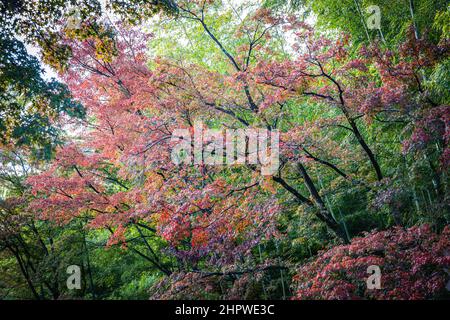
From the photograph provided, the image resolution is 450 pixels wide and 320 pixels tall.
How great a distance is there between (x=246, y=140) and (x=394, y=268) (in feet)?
8.33

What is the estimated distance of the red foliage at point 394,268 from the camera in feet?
9.10

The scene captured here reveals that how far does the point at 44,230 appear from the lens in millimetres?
8641

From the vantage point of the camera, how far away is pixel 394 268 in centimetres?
308

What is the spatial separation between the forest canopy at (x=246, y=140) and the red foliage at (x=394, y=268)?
2 centimetres

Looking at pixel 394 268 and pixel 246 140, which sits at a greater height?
pixel 246 140

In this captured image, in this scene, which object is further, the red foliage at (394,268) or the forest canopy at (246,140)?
the forest canopy at (246,140)

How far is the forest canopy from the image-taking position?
143 inches

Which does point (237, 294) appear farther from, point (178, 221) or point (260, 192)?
point (260, 192)

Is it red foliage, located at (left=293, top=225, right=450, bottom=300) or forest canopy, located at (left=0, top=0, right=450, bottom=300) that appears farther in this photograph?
forest canopy, located at (left=0, top=0, right=450, bottom=300)

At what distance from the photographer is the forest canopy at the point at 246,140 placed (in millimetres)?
3643

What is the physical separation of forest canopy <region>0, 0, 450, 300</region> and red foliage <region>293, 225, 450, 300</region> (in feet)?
0.06

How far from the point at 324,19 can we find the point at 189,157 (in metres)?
4.74

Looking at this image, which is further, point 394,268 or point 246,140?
point 246,140

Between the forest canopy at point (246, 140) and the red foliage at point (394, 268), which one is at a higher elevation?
the forest canopy at point (246, 140)
